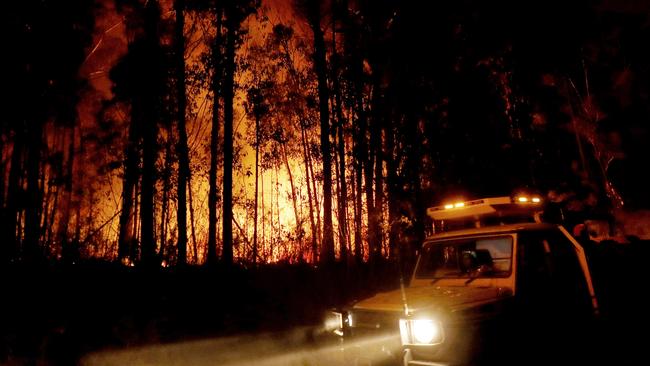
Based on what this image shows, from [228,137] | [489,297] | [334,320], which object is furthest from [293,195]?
[489,297]

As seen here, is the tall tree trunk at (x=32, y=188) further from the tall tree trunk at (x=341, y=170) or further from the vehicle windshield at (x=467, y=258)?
the vehicle windshield at (x=467, y=258)

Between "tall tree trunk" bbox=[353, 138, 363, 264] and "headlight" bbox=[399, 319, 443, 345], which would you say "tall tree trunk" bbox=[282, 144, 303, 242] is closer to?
"tall tree trunk" bbox=[353, 138, 363, 264]

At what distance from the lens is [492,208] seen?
4.57 meters

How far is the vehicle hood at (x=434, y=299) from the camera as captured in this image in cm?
358

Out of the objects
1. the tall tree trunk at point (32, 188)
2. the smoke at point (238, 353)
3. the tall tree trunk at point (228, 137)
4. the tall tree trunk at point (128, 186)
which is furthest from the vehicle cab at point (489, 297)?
the tall tree trunk at point (128, 186)

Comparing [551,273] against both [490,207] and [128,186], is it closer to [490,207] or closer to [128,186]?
[490,207]

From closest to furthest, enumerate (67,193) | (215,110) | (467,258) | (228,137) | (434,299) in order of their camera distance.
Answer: (434,299) → (467,258) → (228,137) → (215,110) → (67,193)

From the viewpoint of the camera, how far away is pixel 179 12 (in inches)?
471

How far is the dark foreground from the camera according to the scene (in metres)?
4.39

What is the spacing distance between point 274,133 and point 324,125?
2.63 metres

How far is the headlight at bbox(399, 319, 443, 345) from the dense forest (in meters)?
8.20

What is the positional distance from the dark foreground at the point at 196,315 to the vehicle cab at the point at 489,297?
7.7 inches

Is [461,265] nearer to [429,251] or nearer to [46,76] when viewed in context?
[429,251]

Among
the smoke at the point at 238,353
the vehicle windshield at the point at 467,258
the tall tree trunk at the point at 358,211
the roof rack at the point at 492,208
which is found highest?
the tall tree trunk at the point at 358,211
